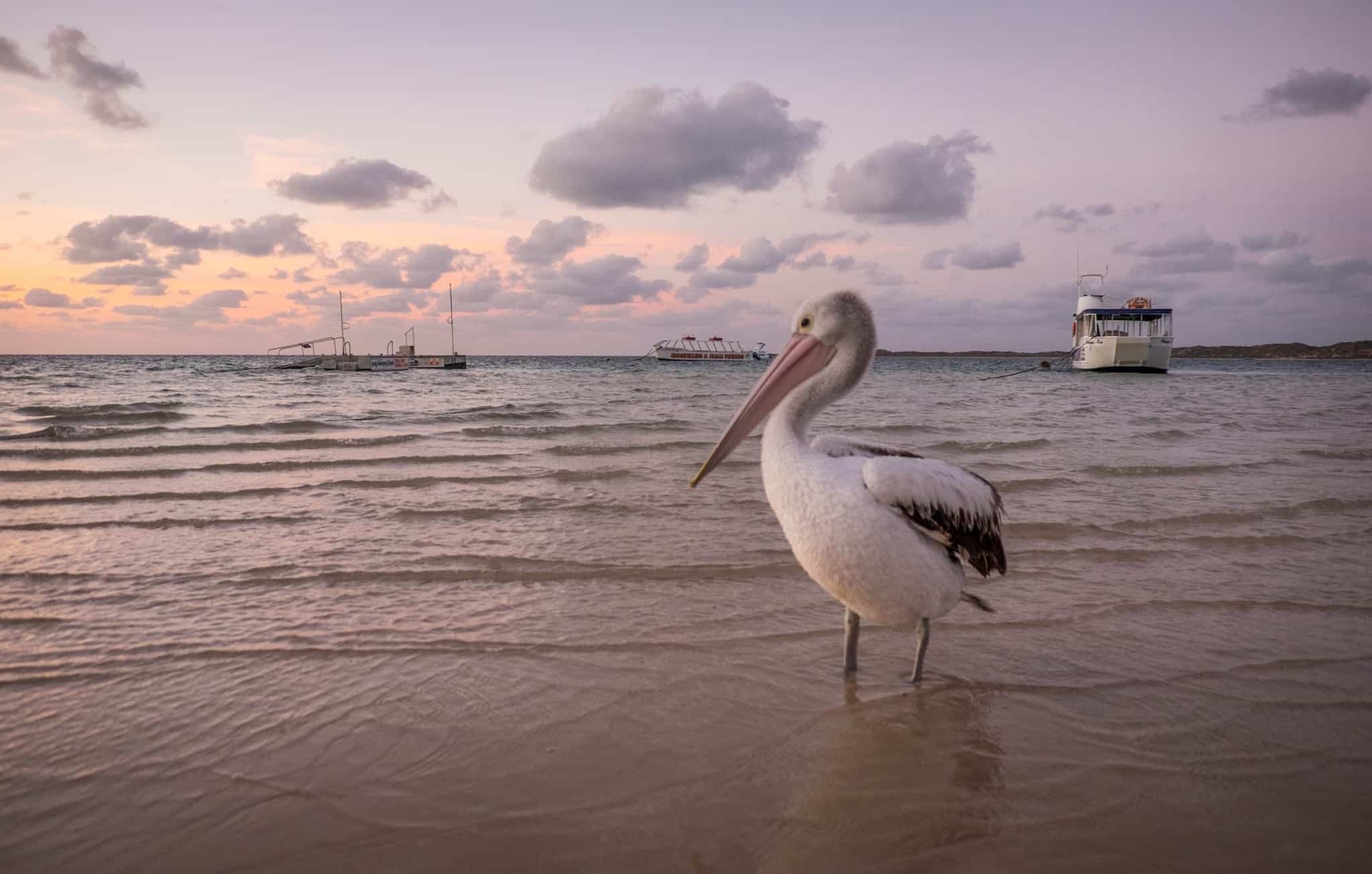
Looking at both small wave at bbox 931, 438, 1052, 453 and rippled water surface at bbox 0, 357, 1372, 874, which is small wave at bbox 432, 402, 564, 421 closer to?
rippled water surface at bbox 0, 357, 1372, 874

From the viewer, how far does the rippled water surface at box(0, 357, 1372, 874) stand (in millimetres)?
2143

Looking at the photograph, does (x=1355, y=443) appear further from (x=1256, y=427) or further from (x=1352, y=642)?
(x=1352, y=642)

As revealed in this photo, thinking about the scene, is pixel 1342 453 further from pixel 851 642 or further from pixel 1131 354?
pixel 1131 354

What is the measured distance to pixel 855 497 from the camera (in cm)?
268

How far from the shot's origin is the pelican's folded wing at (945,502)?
277 cm

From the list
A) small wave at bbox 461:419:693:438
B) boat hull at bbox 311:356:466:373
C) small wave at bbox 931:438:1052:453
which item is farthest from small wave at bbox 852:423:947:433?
boat hull at bbox 311:356:466:373

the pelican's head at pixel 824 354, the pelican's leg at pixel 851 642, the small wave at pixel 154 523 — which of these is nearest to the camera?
the pelican's head at pixel 824 354

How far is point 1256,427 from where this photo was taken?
13367mm

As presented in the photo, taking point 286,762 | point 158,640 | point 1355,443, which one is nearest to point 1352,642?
point 286,762

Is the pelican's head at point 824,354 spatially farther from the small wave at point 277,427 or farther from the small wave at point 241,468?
the small wave at point 277,427

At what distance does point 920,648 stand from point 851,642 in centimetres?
29

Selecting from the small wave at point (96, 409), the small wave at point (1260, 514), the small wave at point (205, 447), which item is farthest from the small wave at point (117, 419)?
the small wave at point (1260, 514)

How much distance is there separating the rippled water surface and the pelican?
1.70ft

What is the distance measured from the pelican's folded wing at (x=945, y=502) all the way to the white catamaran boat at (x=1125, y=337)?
39.3 metres
